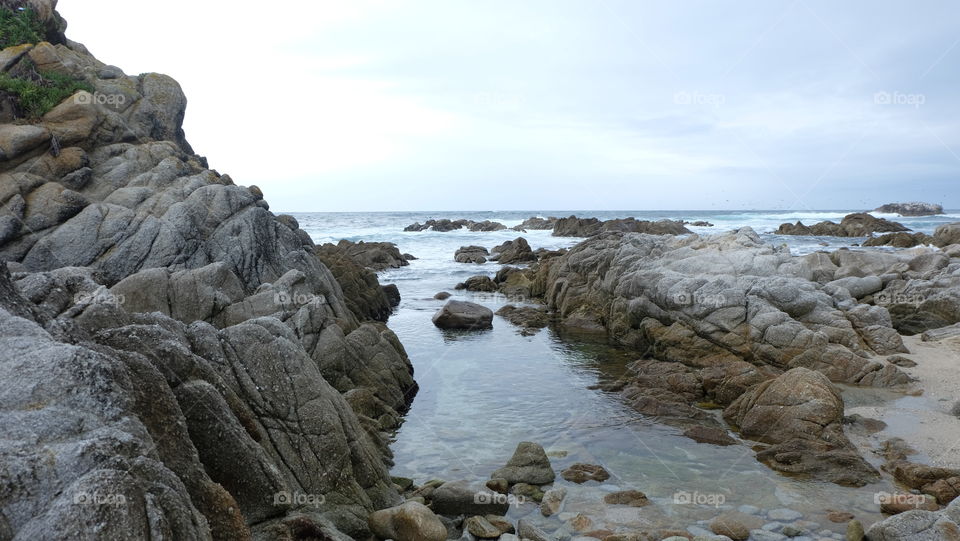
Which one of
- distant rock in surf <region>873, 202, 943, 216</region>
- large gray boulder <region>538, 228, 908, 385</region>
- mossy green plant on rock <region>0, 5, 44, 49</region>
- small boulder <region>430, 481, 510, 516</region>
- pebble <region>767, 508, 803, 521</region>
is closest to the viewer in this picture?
pebble <region>767, 508, 803, 521</region>

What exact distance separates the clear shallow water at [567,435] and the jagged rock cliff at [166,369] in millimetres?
1451

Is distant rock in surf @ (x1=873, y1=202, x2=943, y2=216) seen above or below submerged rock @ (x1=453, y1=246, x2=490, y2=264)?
above

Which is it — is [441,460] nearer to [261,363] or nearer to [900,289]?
[261,363]

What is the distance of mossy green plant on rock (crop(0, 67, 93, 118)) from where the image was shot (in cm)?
2425

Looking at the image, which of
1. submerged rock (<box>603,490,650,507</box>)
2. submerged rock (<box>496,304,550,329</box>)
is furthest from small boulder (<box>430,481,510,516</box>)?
submerged rock (<box>496,304,550,329</box>)

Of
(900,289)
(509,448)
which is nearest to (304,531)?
(509,448)

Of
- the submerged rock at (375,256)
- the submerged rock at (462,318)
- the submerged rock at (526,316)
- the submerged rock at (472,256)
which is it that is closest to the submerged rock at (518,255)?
the submerged rock at (472,256)

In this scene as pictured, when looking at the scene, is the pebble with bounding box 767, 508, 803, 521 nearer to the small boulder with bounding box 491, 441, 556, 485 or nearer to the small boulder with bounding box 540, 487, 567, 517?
the small boulder with bounding box 540, 487, 567, 517

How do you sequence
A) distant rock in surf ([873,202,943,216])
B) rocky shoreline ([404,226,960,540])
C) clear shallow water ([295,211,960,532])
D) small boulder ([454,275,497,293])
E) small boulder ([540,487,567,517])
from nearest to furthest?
small boulder ([540,487,567,517]) → clear shallow water ([295,211,960,532]) → rocky shoreline ([404,226,960,540]) → small boulder ([454,275,497,293]) → distant rock in surf ([873,202,943,216])

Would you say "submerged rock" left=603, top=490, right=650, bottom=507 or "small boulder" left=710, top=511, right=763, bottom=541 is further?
"submerged rock" left=603, top=490, right=650, bottom=507

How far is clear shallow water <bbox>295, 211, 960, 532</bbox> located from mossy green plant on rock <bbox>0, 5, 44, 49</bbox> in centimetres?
2160

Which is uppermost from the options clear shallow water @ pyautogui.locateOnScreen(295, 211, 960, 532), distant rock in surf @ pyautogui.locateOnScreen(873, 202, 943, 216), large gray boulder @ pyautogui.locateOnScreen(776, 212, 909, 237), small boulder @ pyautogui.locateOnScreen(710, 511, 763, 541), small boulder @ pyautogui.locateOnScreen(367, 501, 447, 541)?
distant rock in surf @ pyautogui.locateOnScreen(873, 202, 943, 216)

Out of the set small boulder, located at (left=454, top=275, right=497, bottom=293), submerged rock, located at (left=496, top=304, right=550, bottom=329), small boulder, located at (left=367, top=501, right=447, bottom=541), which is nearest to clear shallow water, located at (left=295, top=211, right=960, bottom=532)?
submerged rock, located at (left=496, top=304, right=550, bottom=329)

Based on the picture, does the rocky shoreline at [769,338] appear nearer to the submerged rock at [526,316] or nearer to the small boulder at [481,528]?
the submerged rock at [526,316]
